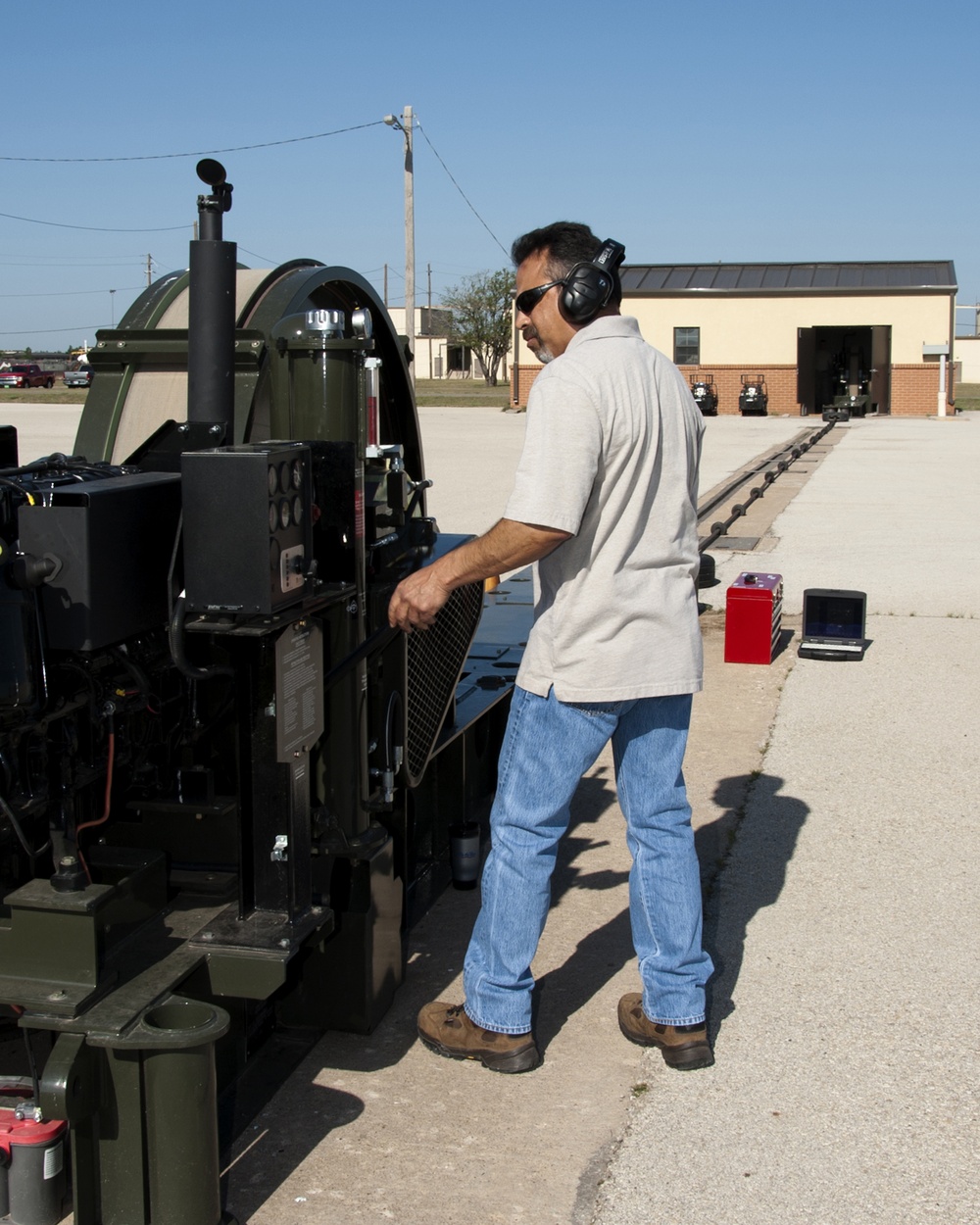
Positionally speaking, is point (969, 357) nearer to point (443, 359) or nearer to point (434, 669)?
point (443, 359)

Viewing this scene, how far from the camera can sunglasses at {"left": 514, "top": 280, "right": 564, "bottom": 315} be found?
3488 millimetres

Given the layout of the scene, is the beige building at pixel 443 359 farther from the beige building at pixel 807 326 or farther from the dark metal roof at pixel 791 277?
the beige building at pixel 807 326

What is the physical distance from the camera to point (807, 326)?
43.5 meters

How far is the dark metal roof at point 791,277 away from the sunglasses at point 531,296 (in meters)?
39.8

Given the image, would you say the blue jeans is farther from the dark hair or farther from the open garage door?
the open garage door

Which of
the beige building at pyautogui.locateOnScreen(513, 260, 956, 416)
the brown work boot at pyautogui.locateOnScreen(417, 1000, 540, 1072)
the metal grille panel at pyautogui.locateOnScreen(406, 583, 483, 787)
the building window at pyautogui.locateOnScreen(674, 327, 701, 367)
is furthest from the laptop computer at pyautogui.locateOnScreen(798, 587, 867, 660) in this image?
the building window at pyautogui.locateOnScreen(674, 327, 701, 367)

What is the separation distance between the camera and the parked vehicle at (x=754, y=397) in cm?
4228

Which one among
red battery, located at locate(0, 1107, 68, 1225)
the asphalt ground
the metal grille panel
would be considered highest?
the metal grille panel

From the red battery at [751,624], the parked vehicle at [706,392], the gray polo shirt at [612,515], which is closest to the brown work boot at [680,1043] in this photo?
the gray polo shirt at [612,515]

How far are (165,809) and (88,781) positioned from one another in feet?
1.90

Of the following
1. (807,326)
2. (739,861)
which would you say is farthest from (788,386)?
(739,861)

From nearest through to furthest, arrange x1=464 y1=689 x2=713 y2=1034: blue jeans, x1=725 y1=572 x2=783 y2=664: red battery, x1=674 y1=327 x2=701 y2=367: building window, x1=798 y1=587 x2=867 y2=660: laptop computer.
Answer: x1=464 y1=689 x2=713 y2=1034: blue jeans, x1=725 y1=572 x2=783 y2=664: red battery, x1=798 y1=587 x2=867 y2=660: laptop computer, x1=674 y1=327 x2=701 y2=367: building window

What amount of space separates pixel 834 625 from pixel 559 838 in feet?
17.8

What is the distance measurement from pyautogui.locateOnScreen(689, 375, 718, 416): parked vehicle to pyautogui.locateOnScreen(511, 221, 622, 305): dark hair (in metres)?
38.1
